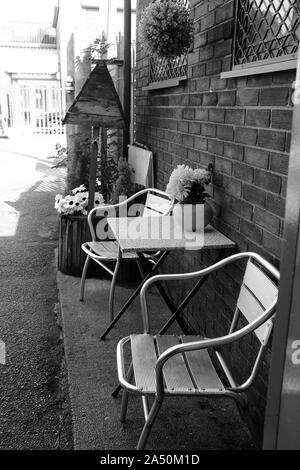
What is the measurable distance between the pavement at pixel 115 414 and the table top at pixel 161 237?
78cm

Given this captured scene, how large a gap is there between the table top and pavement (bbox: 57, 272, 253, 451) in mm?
781

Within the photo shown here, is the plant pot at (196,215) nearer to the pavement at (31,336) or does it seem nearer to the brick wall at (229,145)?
the brick wall at (229,145)

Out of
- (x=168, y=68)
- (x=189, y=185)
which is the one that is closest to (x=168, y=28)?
(x=168, y=68)

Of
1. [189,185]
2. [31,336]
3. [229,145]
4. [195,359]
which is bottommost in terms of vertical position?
[31,336]

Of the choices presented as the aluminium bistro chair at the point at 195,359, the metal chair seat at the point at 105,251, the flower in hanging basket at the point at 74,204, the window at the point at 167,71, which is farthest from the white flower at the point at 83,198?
the aluminium bistro chair at the point at 195,359

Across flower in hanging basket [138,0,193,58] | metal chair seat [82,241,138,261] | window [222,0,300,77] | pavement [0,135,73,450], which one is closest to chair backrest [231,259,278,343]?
window [222,0,300,77]

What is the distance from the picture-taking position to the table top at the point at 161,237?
8.27ft

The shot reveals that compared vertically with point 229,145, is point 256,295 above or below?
below

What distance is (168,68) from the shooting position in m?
4.01

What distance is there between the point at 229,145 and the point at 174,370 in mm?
1232

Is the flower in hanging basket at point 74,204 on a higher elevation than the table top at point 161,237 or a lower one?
lower

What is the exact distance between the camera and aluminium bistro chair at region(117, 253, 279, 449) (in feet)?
5.74

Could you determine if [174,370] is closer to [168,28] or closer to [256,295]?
[256,295]

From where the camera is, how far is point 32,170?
11742 mm
